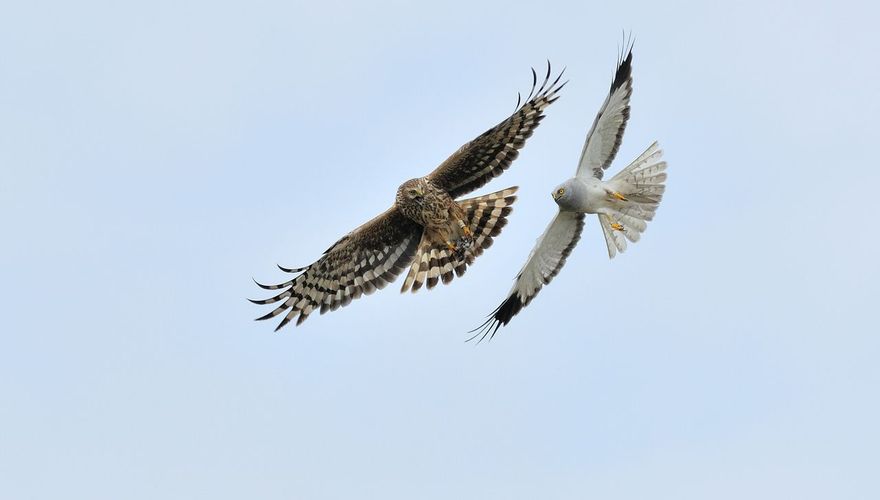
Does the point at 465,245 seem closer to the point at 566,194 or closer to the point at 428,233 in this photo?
the point at 428,233

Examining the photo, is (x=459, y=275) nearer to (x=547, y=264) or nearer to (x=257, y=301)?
(x=547, y=264)

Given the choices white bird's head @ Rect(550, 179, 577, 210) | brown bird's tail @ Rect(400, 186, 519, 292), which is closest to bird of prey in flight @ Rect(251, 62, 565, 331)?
brown bird's tail @ Rect(400, 186, 519, 292)

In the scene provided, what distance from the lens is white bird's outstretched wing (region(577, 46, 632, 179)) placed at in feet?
45.7

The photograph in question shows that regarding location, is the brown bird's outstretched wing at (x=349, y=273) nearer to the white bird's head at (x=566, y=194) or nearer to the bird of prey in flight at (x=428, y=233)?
the bird of prey in flight at (x=428, y=233)

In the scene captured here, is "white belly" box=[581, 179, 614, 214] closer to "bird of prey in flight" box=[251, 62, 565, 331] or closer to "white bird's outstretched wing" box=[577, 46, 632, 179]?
"white bird's outstretched wing" box=[577, 46, 632, 179]

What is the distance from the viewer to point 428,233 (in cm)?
1541

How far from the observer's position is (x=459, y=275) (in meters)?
15.5

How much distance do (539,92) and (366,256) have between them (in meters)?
2.63

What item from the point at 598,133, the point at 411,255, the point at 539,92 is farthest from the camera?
the point at 411,255

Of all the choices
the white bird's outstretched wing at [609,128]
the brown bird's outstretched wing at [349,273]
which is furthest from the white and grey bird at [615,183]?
the brown bird's outstretched wing at [349,273]

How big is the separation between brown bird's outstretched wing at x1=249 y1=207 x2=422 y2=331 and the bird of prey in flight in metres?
0.01

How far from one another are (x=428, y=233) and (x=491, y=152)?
111cm

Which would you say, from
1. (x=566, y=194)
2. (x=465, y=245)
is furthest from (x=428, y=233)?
(x=566, y=194)

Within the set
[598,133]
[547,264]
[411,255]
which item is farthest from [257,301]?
[598,133]
